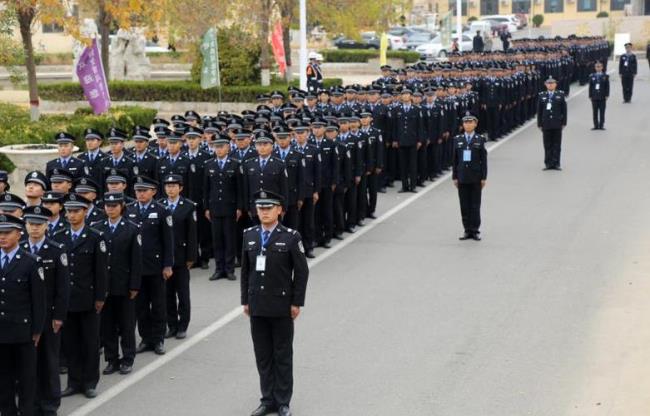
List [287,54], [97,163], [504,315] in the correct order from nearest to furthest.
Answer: [504,315]
[97,163]
[287,54]

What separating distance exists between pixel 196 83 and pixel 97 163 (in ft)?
64.6

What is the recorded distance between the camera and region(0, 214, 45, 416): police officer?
24.8 ft

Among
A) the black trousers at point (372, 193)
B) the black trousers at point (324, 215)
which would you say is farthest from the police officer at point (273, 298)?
the black trousers at point (372, 193)

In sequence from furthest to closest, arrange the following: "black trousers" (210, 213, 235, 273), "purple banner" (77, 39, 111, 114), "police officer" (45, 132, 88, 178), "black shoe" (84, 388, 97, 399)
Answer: "purple banner" (77, 39, 111, 114) < "police officer" (45, 132, 88, 178) < "black trousers" (210, 213, 235, 273) < "black shoe" (84, 388, 97, 399)

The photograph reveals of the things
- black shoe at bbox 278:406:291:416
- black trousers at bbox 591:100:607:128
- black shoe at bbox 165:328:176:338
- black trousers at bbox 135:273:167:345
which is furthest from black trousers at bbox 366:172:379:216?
black trousers at bbox 591:100:607:128

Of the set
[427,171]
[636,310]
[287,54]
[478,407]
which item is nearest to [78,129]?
[427,171]

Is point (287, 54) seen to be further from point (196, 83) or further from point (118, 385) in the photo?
point (118, 385)

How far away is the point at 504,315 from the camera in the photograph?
34.6 ft

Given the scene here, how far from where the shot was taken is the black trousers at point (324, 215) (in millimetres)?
14224

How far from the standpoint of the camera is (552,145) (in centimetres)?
2000

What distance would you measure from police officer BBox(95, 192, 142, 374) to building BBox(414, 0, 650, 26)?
73.0m

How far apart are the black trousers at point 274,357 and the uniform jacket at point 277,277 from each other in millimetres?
113

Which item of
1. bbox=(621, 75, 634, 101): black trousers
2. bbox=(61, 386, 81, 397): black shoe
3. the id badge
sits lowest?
bbox=(61, 386, 81, 397): black shoe

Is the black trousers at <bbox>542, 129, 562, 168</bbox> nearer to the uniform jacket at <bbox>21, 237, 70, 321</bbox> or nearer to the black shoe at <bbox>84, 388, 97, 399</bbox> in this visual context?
the black shoe at <bbox>84, 388, 97, 399</bbox>
